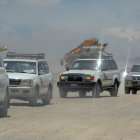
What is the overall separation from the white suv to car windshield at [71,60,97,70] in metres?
5.12

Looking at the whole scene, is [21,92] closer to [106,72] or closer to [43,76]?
[43,76]

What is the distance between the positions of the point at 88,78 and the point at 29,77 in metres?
6.63

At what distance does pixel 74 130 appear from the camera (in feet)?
37.5

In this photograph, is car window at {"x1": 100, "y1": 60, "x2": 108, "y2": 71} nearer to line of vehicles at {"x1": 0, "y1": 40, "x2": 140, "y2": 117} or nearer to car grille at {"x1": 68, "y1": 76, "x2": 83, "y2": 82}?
line of vehicles at {"x1": 0, "y1": 40, "x2": 140, "y2": 117}

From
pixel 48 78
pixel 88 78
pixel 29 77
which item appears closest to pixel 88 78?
pixel 88 78

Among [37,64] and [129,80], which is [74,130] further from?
[129,80]

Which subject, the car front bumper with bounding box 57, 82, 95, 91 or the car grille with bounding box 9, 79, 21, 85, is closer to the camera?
the car grille with bounding box 9, 79, 21, 85

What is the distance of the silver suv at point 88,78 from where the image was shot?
2592cm

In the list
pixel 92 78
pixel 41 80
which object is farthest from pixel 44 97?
pixel 92 78

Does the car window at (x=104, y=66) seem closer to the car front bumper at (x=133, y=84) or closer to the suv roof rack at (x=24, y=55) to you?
the car front bumper at (x=133, y=84)

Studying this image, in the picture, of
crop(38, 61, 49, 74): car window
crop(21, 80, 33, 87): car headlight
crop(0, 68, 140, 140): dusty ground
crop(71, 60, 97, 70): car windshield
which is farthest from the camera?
crop(71, 60, 97, 70): car windshield

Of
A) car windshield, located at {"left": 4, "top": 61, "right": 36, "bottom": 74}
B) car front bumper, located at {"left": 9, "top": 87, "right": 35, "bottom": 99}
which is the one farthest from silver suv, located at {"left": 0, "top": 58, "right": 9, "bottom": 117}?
car windshield, located at {"left": 4, "top": 61, "right": 36, "bottom": 74}

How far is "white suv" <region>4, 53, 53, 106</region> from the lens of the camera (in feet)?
63.7

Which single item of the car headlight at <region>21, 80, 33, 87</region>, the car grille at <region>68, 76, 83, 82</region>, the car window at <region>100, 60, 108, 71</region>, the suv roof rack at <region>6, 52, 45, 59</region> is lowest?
the car grille at <region>68, 76, 83, 82</region>
